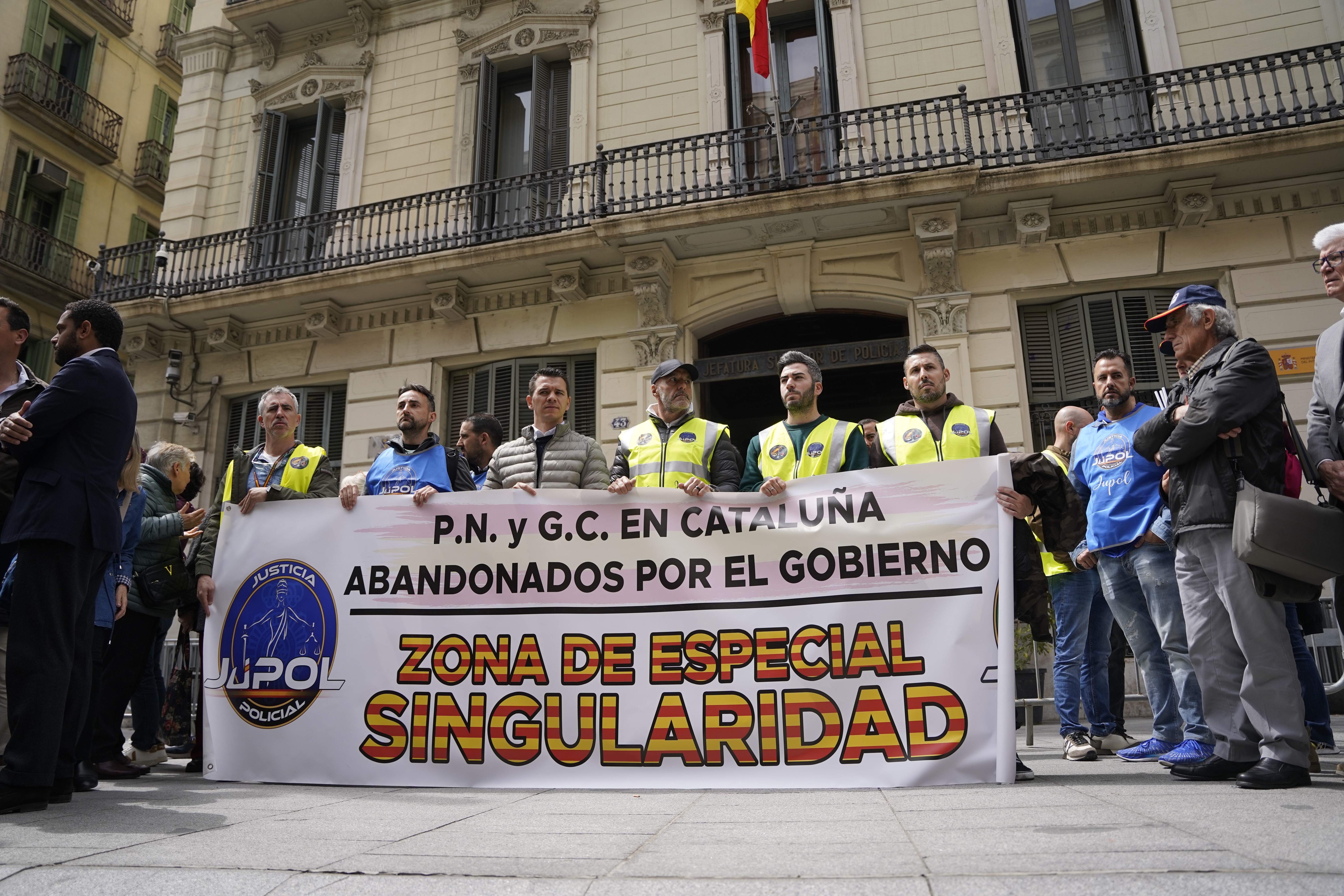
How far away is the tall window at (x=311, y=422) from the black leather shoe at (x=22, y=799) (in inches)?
351

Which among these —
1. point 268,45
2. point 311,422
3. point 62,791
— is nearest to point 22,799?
point 62,791

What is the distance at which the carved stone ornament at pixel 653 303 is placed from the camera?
34.3 ft

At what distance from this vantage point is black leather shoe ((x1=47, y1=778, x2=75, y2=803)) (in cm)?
327

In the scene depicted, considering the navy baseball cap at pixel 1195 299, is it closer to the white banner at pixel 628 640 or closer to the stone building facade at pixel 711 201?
the white banner at pixel 628 640

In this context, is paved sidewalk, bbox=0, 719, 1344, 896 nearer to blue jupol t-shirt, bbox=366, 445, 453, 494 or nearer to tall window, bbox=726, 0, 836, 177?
blue jupol t-shirt, bbox=366, 445, 453, 494

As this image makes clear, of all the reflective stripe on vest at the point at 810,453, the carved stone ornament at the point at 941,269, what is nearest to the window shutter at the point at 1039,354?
the carved stone ornament at the point at 941,269

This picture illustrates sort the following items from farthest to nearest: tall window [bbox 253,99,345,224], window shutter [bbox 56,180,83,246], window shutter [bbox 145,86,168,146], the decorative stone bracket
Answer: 1. window shutter [bbox 145,86,168,146]
2. window shutter [bbox 56,180,83,246]
3. tall window [bbox 253,99,345,224]
4. the decorative stone bracket

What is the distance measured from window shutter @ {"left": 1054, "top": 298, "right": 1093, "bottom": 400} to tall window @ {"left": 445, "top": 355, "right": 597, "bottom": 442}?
5.37 m

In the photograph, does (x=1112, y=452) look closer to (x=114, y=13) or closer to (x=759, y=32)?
(x=759, y=32)

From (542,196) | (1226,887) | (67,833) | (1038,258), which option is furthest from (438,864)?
(542,196)

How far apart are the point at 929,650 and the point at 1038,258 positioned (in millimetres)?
7417

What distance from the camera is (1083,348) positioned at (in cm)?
956

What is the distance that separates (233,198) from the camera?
13305mm

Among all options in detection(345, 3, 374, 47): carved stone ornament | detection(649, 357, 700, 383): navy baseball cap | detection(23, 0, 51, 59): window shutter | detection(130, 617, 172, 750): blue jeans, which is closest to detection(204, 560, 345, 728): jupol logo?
detection(130, 617, 172, 750): blue jeans
